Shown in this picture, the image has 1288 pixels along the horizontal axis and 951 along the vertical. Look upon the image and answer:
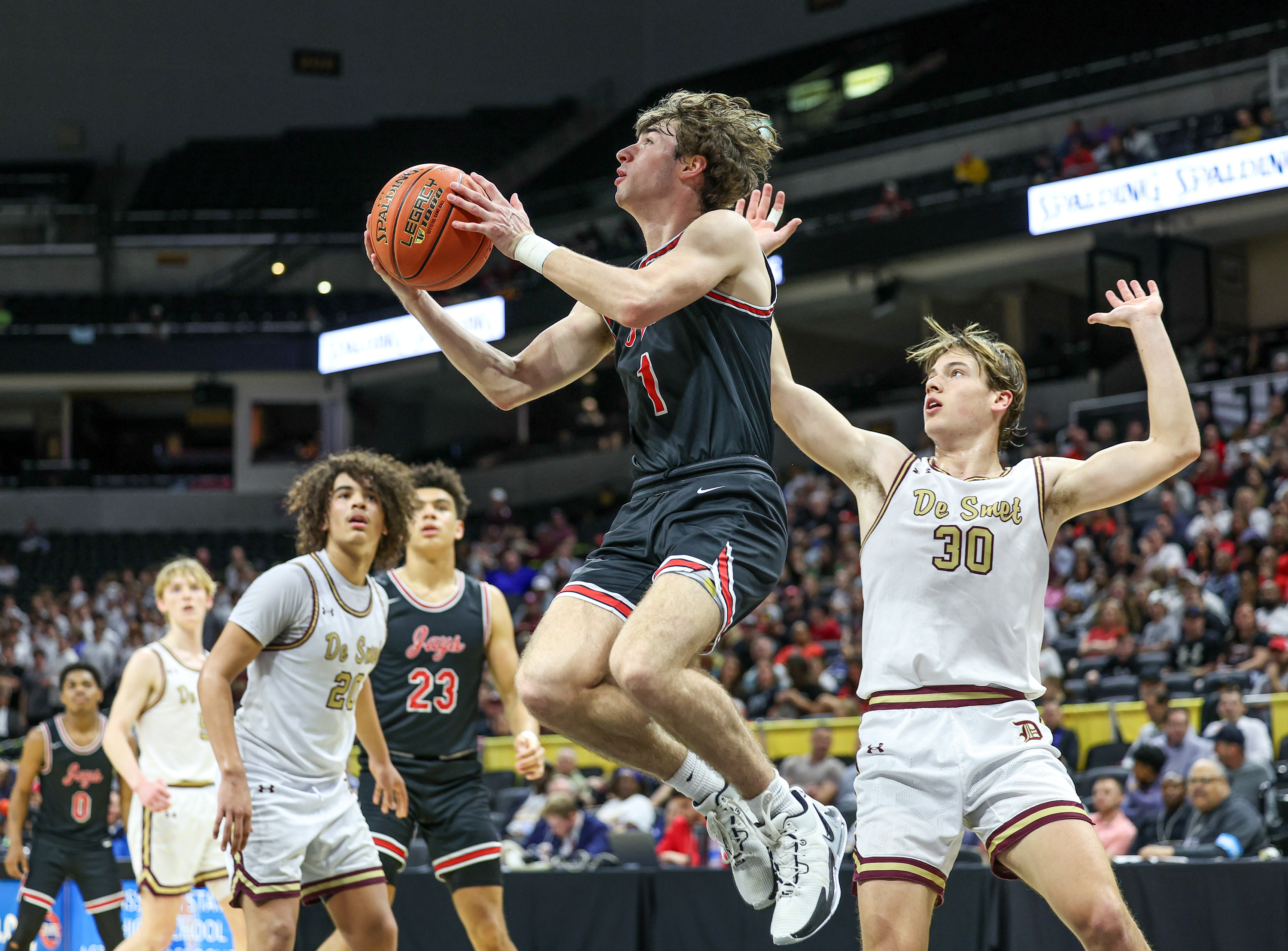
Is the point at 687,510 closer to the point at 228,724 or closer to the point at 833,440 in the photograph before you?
the point at 833,440

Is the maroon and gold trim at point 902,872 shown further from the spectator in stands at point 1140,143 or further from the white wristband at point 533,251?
the spectator in stands at point 1140,143

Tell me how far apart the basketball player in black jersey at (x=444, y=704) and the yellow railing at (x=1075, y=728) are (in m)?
3.22

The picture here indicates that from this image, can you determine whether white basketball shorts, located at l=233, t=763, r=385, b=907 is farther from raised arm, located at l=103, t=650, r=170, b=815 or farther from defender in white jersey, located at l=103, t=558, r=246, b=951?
defender in white jersey, located at l=103, t=558, r=246, b=951

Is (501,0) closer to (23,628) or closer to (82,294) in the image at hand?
(82,294)

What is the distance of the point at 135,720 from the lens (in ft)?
23.6

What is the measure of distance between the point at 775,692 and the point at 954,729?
925 cm

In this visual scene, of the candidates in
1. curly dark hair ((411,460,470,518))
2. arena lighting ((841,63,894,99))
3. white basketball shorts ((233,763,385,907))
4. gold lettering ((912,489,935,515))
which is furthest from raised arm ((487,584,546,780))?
arena lighting ((841,63,894,99))

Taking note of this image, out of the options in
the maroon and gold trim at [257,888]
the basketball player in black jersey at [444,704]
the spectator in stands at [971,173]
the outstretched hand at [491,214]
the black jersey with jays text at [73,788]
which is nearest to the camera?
the outstretched hand at [491,214]

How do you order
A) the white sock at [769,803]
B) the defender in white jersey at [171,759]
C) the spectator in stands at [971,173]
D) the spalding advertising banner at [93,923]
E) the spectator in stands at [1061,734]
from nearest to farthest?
the white sock at [769,803], the defender in white jersey at [171,759], the spalding advertising banner at [93,923], the spectator in stands at [1061,734], the spectator in stands at [971,173]

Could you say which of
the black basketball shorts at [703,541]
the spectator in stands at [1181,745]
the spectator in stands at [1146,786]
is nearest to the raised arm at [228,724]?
the black basketball shorts at [703,541]

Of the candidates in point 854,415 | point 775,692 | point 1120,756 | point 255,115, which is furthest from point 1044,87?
point 255,115

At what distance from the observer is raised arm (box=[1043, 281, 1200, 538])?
403 cm

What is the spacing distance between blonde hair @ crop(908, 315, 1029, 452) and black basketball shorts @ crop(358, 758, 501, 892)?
119 inches

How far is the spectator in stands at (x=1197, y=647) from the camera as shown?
36.9ft
